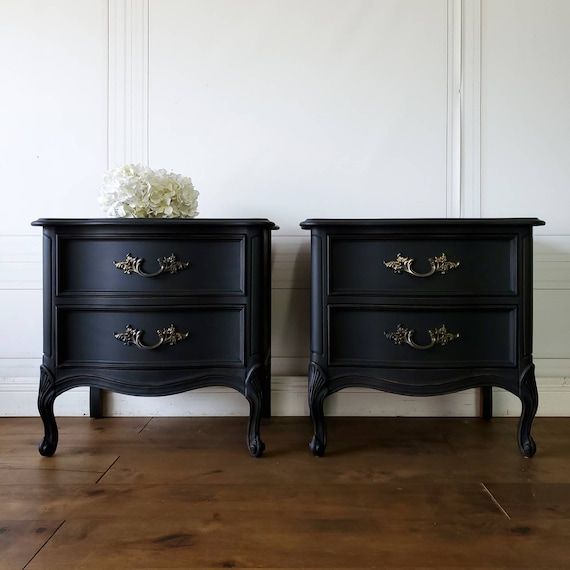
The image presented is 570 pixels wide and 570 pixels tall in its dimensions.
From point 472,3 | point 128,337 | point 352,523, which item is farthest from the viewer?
point 472,3

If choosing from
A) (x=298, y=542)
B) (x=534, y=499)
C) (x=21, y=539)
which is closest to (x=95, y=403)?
(x=21, y=539)

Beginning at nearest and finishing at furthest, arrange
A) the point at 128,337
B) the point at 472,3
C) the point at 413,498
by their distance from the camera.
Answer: the point at 413,498
the point at 128,337
the point at 472,3

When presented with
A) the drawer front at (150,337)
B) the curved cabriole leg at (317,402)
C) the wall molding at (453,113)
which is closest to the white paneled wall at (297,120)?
the wall molding at (453,113)

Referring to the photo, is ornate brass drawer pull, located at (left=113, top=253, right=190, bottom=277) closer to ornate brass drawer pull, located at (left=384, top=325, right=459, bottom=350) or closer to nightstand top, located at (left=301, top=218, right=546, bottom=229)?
nightstand top, located at (left=301, top=218, right=546, bottom=229)

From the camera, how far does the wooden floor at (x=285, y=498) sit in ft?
3.20

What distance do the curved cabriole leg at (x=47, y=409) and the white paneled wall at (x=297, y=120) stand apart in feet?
1.31

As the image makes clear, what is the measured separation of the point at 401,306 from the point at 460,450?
21.5 inches

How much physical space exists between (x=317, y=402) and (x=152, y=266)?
2.27 feet

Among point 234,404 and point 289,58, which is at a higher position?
point 289,58

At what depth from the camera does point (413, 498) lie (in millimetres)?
1214

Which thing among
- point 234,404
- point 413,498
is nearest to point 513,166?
point 413,498

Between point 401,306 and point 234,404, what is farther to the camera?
point 234,404

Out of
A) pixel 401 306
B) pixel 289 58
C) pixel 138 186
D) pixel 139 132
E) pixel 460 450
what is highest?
pixel 289 58

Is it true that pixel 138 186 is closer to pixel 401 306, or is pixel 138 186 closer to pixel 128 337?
pixel 128 337
